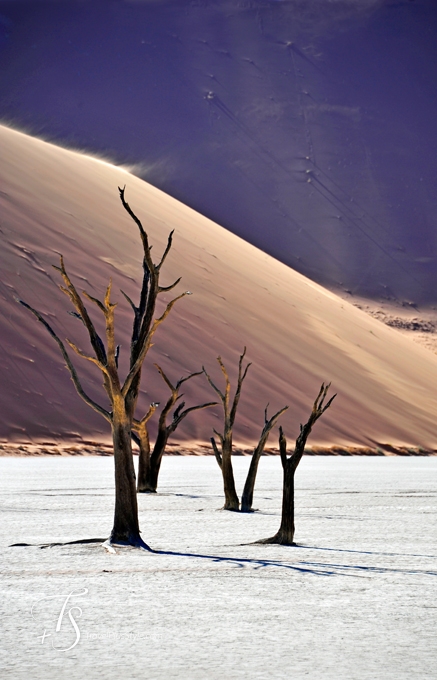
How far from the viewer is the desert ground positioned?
4426mm

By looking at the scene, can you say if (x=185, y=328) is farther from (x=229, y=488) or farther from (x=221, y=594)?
(x=221, y=594)

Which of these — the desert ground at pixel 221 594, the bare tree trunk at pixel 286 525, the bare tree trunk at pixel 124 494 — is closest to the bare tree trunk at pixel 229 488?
the desert ground at pixel 221 594

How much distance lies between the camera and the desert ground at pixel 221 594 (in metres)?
4.43

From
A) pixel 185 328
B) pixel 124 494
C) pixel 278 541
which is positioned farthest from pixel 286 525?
pixel 185 328

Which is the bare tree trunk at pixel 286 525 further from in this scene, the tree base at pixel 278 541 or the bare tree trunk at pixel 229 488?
the bare tree trunk at pixel 229 488

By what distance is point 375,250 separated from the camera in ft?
213

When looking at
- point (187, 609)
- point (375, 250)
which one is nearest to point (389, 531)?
point (187, 609)

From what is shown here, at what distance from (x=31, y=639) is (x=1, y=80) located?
90655 millimetres

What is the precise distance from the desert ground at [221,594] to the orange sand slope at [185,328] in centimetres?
1581

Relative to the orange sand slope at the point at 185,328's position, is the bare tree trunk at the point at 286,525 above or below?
below

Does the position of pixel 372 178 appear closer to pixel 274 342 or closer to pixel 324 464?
pixel 274 342

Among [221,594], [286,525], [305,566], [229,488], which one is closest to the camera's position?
[221,594]

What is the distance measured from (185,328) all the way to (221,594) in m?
26.8

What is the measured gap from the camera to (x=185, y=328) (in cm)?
3288
